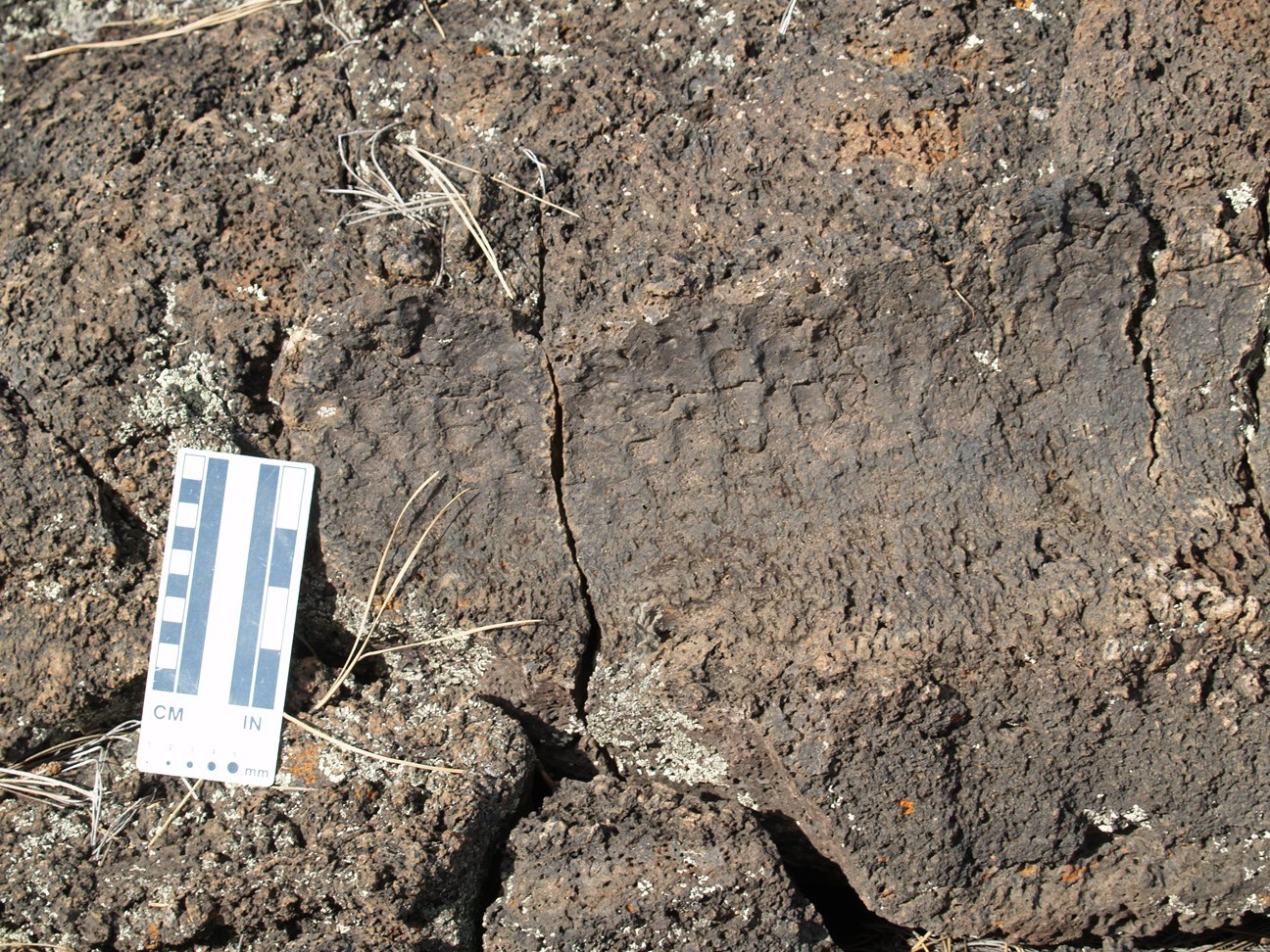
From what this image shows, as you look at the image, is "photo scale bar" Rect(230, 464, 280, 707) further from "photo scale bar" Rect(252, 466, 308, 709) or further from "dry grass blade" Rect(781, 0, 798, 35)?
"dry grass blade" Rect(781, 0, 798, 35)

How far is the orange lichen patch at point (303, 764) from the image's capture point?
5.56 feet

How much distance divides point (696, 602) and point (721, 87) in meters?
0.91

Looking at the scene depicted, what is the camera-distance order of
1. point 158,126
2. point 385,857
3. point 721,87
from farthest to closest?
point 158,126
point 721,87
point 385,857

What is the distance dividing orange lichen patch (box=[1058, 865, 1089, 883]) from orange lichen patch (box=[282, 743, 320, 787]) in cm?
134

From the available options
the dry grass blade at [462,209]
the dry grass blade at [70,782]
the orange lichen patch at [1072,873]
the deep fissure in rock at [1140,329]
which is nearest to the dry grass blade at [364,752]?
the dry grass blade at [70,782]

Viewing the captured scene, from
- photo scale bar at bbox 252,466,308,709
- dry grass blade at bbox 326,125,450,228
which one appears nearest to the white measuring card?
photo scale bar at bbox 252,466,308,709

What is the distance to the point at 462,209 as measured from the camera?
1.70m

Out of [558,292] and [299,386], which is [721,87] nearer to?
[558,292]

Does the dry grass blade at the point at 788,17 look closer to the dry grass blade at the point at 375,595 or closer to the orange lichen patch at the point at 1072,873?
the dry grass blade at the point at 375,595

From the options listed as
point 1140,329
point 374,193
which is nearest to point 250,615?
point 374,193

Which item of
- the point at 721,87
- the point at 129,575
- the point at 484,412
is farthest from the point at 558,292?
the point at 129,575

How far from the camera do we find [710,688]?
1686 mm

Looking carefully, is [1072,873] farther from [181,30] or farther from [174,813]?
[181,30]

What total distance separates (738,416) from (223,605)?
998mm
